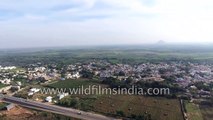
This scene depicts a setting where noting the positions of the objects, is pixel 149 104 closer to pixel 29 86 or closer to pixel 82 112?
pixel 82 112

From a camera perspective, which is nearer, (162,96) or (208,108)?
(208,108)

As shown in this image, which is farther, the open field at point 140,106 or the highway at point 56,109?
the open field at point 140,106

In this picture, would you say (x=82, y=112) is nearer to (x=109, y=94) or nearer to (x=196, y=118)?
(x=109, y=94)

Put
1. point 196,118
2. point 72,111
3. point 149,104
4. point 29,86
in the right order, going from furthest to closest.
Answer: point 29,86 → point 149,104 → point 72,111 → point 196,118

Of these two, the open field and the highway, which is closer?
the highway

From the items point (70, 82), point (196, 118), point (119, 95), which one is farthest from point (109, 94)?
point (196, 118)

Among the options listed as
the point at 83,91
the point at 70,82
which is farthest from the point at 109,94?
the point at 70,82

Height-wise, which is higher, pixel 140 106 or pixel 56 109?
pixel 56 109

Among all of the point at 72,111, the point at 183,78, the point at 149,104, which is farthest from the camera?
the point at 183,78

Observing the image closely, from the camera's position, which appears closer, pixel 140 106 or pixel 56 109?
pixel 56 109
